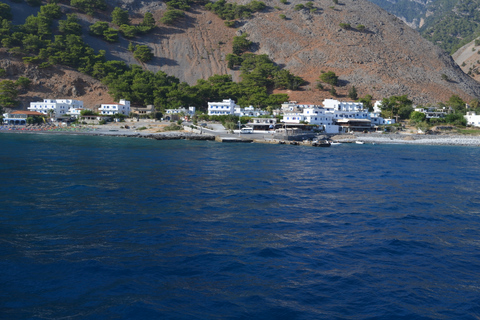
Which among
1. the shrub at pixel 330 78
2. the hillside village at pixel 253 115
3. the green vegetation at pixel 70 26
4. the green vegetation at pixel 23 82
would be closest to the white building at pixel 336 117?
the hillside village at pixel 253 115

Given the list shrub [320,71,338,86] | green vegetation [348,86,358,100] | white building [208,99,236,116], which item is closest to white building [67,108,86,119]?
white building [208,99,236,116]

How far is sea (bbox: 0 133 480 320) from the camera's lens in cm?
1052

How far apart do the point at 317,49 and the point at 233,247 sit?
400 ft

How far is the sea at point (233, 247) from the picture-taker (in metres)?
10.5

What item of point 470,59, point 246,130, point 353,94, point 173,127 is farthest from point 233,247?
point 470,59

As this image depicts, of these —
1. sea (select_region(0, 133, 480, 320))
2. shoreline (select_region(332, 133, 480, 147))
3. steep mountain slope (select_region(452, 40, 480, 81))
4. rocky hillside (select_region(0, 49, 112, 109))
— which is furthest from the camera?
steep mountain slope (select_region(452, 40, 480, 81))

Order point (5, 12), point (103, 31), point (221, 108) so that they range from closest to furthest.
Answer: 1. point (221, 108)
2. point (5, 12)
3. point (103, 31)

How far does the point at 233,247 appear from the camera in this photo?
14617mm

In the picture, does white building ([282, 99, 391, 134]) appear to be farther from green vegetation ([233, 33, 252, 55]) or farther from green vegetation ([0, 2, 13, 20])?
green vegetation ([0, 2, 13, 20])

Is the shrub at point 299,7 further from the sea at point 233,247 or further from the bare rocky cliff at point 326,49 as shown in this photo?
the sea at point 233,247

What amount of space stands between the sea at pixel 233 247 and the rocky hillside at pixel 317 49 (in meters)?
83.6

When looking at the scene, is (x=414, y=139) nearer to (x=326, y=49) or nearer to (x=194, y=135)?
(x=194, y=135)

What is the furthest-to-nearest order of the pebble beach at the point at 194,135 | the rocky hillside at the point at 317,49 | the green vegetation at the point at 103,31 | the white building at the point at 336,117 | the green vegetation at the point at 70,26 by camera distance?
the green vegetation at the point at 103,31
the rocky hillside at the point at 317,49
the green vegetation at the point at 70,26
the white building at the point at 336,117
the pebble beach at the point at 194,135

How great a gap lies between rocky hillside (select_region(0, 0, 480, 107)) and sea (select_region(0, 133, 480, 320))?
8362 cm
